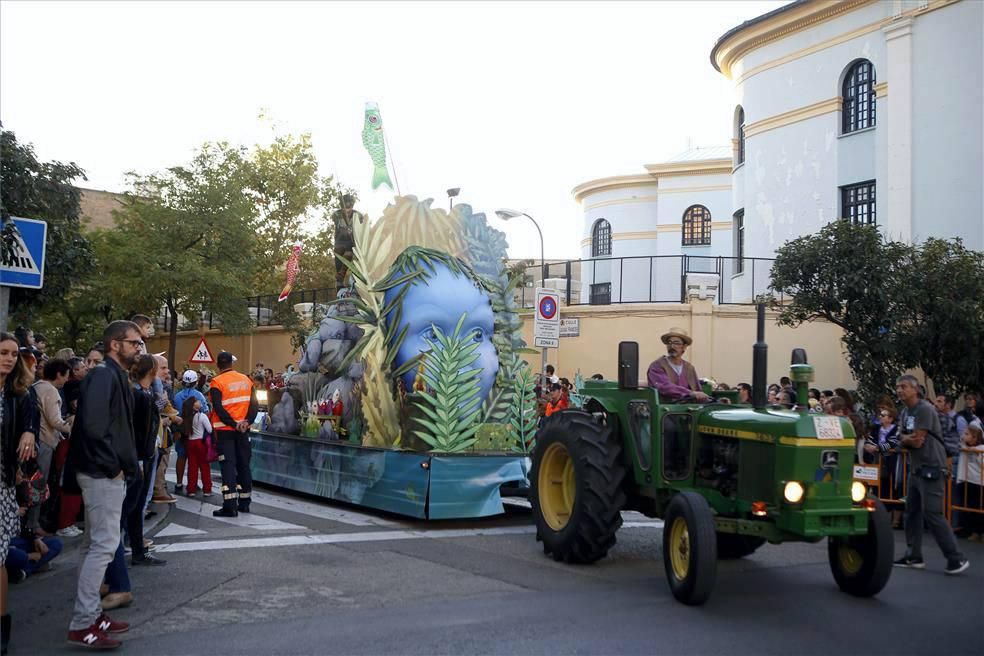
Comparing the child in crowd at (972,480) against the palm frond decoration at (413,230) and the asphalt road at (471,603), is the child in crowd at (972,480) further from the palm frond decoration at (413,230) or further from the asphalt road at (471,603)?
the palm frond decoration at (413,230)

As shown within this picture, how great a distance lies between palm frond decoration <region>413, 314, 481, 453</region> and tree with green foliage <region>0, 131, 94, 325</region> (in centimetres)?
476

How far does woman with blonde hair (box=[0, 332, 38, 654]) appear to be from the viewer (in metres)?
5.77

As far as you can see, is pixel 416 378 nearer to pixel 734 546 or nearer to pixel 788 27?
pixel 734 546

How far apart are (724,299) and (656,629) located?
20.5 metres

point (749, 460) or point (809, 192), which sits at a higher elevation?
point (809, 192)

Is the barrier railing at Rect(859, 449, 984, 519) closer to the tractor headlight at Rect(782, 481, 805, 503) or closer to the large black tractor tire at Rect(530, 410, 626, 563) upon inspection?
the large black tractor tire at Rect(530, 410, 626, 563)

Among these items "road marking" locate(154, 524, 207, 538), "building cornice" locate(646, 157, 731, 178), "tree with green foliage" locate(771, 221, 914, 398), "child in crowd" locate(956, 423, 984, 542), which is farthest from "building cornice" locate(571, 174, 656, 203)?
"road marking" locate(154, 524, 207, 538)

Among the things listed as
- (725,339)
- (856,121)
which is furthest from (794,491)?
(856,121)

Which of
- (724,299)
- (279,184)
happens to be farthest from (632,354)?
(279,184)

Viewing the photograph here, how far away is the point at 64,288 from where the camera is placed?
12656mm

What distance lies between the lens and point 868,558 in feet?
24.4

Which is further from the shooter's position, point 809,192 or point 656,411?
point 809,192

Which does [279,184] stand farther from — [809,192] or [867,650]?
[867,650]

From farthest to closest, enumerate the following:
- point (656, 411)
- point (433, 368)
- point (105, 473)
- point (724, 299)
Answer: point (724, 299)
point (433, 368)
point (656, 411)
point (105, 473)
